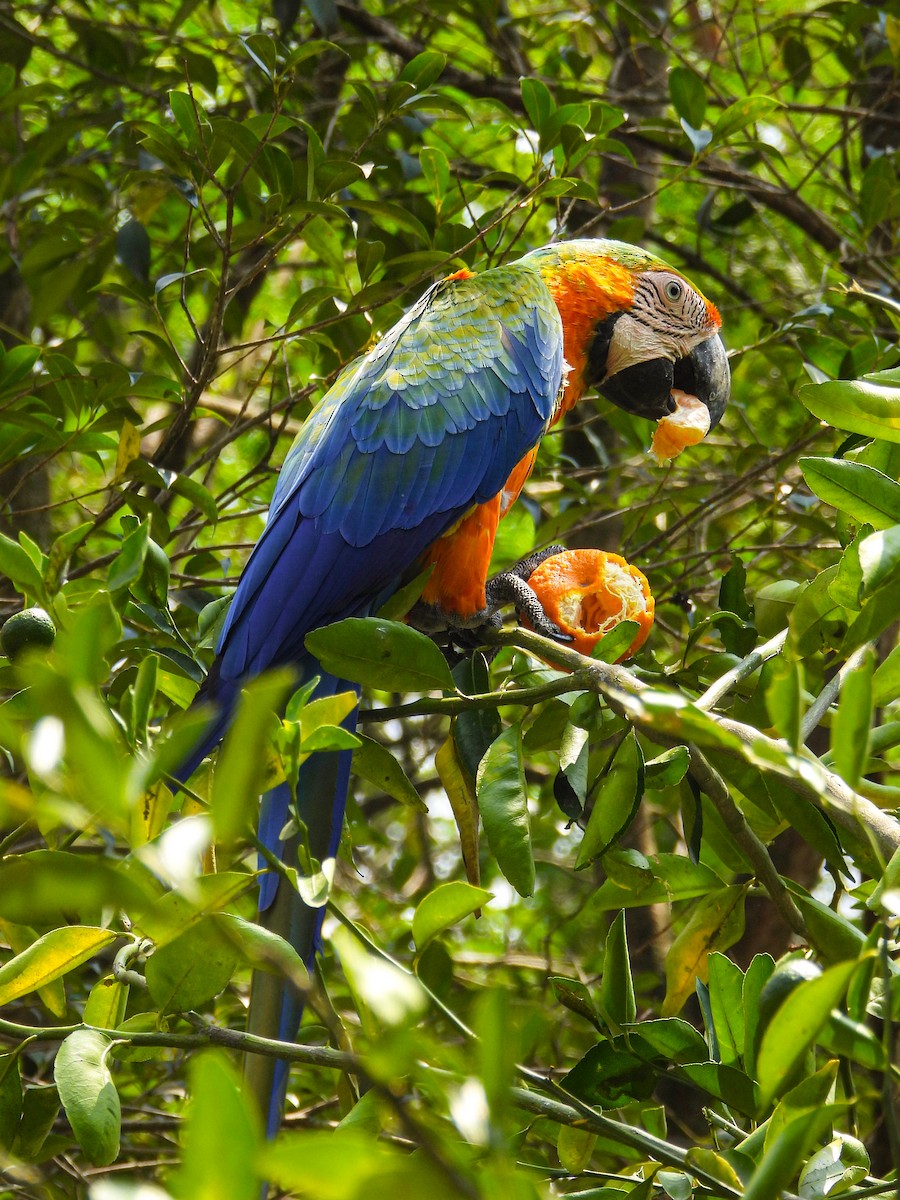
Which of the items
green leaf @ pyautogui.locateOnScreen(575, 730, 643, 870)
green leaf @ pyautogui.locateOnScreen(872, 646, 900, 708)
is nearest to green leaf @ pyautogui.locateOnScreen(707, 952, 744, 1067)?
green leaf @ pyautogui.locateOnScreen(575, 730, 643, 870)

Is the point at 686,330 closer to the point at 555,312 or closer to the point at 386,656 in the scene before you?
the point at 555,312

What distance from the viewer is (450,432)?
5.11 ft

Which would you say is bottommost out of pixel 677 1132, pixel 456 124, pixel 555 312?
pixel 677 1132

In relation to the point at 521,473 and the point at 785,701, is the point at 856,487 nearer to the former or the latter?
the point at 785,701

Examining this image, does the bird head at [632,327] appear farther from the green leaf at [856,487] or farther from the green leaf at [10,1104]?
the green leaf at [10,1104]

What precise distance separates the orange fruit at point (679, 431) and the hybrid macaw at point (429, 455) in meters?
0.05

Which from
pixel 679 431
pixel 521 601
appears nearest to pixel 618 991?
pixel 521 601

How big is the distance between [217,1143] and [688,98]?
66.2 inches

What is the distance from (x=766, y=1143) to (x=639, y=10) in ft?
7.52

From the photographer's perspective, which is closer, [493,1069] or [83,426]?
[493,1069]

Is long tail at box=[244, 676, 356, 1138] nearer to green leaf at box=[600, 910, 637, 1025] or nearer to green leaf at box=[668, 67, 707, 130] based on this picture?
green leaf at box=[600, 910, 637, 1025]

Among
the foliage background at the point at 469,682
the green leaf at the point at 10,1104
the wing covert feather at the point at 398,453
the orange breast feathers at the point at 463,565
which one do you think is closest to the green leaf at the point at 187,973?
the foliage background at the point at 469,682

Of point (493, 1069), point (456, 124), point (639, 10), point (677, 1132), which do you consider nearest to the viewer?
point (493, 1069)

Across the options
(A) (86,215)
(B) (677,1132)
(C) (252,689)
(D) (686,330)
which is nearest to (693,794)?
(C) (252,689)
